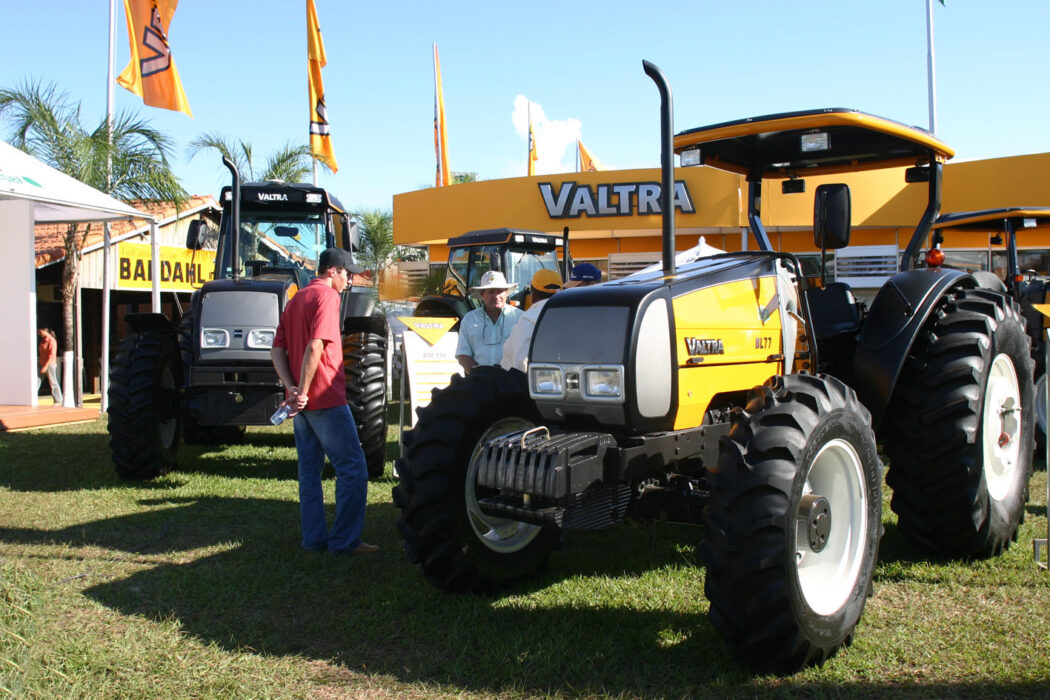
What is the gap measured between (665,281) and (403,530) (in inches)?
67.4

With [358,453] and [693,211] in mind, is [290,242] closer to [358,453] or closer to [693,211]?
[358,453]

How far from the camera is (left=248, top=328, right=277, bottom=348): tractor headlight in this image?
23.4 feet

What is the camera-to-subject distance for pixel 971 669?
3.27 metres

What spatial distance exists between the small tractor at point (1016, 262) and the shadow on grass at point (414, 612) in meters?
4.20

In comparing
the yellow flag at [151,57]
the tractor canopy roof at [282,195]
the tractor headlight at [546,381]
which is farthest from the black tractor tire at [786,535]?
the yellow flag at [151,57]

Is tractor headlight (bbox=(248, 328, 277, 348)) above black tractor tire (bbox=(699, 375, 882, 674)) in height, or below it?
above

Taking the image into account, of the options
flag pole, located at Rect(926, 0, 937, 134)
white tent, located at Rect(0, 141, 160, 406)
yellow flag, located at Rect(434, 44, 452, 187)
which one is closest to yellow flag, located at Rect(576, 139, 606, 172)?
yellow flag, located at Rect(434, 44, 452, 187)

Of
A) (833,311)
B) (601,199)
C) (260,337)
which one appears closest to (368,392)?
(260,337)

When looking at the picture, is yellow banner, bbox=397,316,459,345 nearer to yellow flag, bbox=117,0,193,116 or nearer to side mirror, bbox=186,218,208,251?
side mirror, bbox=186,218,208,251

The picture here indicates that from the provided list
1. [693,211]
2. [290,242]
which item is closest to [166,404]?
[290,242]

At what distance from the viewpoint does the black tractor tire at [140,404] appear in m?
6.95

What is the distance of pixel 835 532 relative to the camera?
3568mm

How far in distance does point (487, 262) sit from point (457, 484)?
9.68m

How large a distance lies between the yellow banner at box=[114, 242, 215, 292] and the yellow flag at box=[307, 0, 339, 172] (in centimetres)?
321
